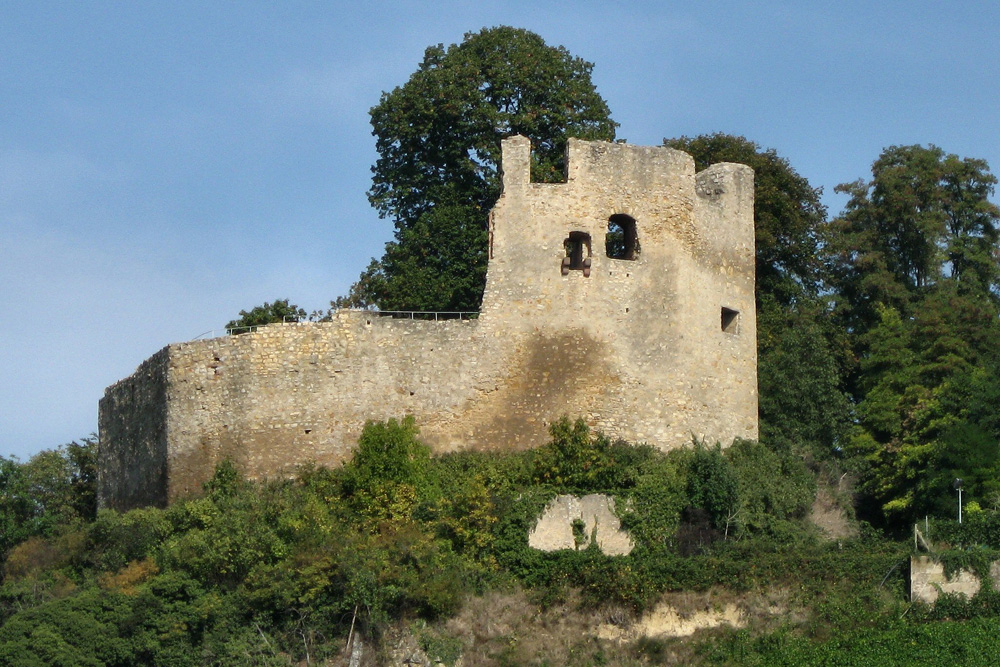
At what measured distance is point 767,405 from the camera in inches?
1348

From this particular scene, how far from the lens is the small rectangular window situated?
32562 mm

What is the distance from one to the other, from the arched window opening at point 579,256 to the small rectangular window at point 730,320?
2.62 m

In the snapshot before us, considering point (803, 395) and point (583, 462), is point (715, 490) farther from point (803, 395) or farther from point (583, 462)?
point (803, 395)

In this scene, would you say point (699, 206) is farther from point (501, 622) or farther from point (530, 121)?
point (501, 622)

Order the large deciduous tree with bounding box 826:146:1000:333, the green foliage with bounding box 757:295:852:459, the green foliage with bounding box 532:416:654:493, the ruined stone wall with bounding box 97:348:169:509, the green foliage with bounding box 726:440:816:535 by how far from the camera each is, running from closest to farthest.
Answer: the green foliage with bounding box 532:416:654:493, the green foliage with bounding box 726:440:816:535, the ruined stone wall with bounding box 97:348:169:509, the green foliage with bounding box 757:295:852:459, the large deciduous tree with bounding box 826:146:1000:333

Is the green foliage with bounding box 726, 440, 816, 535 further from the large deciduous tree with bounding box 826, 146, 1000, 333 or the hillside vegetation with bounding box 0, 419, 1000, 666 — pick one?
the large deciduous tree with bounding box 826, 146, 1000, 333

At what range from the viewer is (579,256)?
1276 inches

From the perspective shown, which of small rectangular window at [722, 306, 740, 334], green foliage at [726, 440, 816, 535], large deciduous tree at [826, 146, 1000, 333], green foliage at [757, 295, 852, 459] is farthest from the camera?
large deciduous tree at [826, 146, 1000, 333]

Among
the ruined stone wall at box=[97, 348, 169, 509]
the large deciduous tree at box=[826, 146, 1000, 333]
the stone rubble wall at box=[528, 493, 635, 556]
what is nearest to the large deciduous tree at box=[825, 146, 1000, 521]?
the large deciduous tree at box=[826, 146, 1000, 333]

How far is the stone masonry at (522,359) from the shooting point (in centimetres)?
3083

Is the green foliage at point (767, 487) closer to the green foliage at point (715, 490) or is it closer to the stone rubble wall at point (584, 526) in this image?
the green foliage at point (715, 490)

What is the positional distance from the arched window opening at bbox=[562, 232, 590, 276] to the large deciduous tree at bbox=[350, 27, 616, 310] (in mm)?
3297

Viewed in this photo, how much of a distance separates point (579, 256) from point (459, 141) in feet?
19.5

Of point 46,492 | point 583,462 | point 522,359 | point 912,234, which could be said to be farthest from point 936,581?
point 46,492
